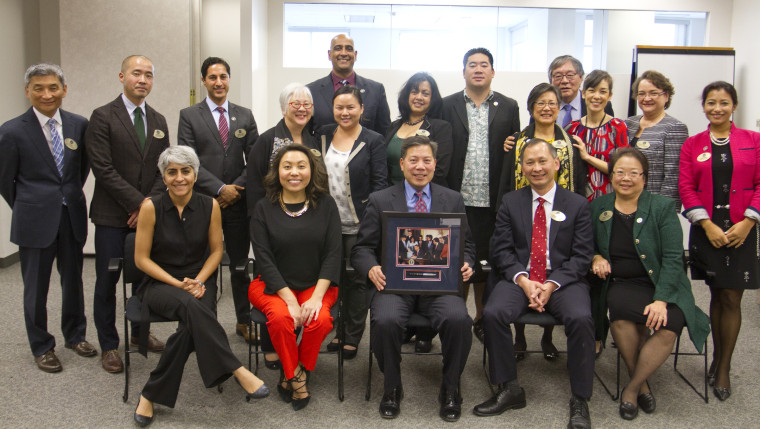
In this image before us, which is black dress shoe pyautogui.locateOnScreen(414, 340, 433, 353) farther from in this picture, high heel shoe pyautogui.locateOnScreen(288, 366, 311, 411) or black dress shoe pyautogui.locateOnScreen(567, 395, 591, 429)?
black dress shoe pyautogui.locateOnScreen(567, 395, 591, 429)

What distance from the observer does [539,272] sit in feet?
10.6

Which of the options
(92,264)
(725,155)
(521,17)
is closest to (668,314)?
(725,155)

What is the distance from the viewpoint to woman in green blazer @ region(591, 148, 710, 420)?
119 inches

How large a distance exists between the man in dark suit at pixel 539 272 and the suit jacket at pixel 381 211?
0.24m

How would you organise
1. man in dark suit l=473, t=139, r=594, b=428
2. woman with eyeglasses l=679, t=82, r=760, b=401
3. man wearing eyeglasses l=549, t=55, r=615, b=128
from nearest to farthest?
man in dark suit l=473, t=139, r=594, b=428, woman with eyeglasses l=679, t=82, r=760, b=401, man wearing eyeglasses l=549, t=55, r=615, b=128

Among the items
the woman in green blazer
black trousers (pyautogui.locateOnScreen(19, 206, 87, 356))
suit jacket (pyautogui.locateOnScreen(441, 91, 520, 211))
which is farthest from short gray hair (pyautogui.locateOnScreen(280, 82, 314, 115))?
the woman in green blazer

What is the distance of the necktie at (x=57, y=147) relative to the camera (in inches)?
135

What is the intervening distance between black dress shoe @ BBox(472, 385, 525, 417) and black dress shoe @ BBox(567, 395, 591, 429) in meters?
0.26

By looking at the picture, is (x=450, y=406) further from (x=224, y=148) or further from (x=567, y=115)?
(x=567, y=115)

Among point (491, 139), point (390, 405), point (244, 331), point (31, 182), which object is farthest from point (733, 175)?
point (31, 182)

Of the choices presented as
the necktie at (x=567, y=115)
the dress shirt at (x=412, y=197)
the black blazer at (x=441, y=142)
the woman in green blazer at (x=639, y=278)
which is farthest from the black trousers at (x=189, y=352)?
the necktie at (x=567, y=115)

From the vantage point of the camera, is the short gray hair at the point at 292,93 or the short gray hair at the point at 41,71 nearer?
the short gray hair at the point at 41,71

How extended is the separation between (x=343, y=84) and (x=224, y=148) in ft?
3.16

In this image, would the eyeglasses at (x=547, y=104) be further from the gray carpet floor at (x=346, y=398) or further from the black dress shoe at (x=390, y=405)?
the black dress shoe at (x=390, y=405)
